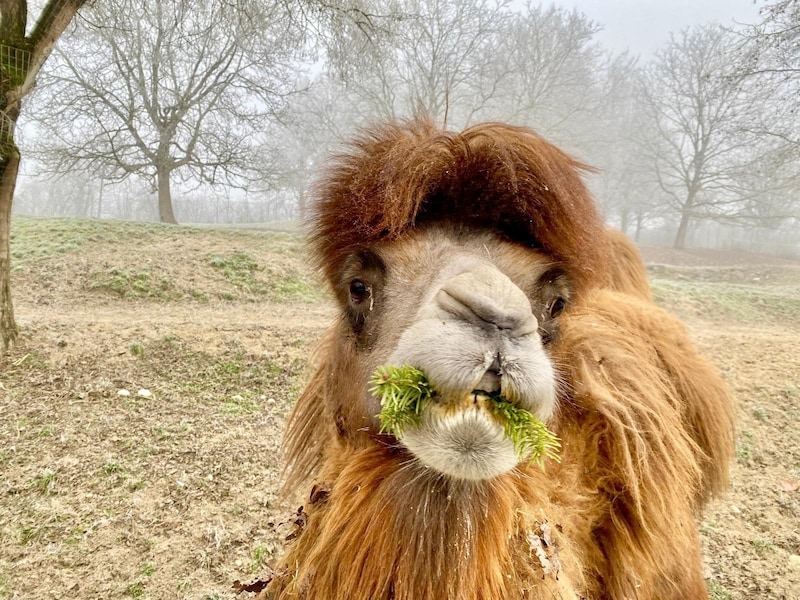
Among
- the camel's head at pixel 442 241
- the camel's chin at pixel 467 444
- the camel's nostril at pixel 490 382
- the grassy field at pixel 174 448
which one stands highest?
the camel's head at pixel 442 241

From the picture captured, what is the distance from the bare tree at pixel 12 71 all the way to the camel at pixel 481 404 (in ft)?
17.0

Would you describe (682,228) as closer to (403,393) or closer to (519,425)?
(519,425)

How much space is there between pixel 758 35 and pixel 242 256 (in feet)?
47.0

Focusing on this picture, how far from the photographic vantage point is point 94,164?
1911cm

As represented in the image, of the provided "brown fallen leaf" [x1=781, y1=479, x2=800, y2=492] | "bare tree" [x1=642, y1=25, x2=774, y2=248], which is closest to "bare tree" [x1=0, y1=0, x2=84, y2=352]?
"brown fallen leaf" [x1=781, y1=479, x2=800, y2=492]

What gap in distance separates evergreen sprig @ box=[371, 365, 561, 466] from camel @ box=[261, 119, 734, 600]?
0.08 feet

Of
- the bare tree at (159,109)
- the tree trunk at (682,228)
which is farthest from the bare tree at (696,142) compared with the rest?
the bare tree at (159,109)

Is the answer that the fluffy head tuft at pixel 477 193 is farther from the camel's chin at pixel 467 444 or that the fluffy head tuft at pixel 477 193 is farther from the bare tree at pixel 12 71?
the bare tree at pixel 12 71

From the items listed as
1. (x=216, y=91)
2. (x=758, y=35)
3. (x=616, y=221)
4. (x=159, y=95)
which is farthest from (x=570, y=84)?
(x=616, y=221)

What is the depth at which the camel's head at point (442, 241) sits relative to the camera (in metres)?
1.37

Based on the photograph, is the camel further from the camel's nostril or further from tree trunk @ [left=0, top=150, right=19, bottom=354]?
tree trunk @ [left=0, top=150, right=19, bottom=354]

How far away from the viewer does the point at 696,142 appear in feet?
90.6

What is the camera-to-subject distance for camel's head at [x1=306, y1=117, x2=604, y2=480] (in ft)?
4.50

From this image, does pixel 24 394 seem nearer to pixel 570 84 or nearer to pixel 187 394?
pixel 187 394
